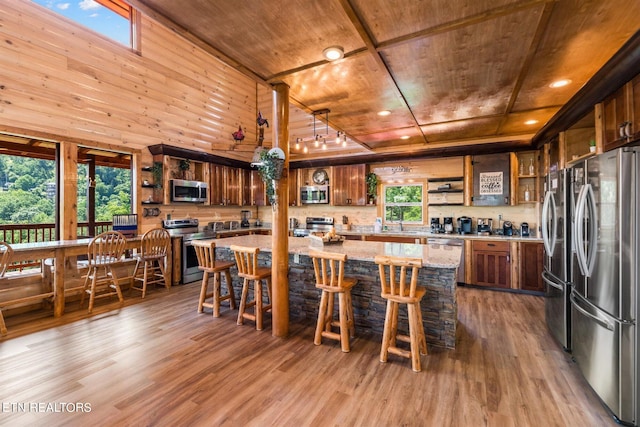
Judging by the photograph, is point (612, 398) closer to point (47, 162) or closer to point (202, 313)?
point (202, 313)

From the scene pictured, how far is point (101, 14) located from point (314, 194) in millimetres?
5085

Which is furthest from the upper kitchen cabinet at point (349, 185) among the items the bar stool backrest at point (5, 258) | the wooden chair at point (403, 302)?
the bar stool backrest at point (5, 258)

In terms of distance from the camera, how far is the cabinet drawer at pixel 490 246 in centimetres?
474

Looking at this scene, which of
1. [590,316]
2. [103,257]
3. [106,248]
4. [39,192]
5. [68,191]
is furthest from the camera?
[39,192]

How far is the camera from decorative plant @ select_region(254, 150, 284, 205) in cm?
296

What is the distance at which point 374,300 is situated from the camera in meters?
3.17

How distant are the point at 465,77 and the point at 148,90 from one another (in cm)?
544

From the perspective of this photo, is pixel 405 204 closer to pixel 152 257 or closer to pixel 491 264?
pixel 491 264

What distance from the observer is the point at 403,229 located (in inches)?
239

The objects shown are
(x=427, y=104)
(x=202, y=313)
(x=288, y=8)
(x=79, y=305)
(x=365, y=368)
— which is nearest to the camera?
(x=288, y=8)

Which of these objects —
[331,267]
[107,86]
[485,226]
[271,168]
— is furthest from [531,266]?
[107,86]

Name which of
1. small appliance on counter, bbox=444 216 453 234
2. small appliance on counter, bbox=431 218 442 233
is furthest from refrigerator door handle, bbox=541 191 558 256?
small appliance on counter, bbox=431 218 442 233

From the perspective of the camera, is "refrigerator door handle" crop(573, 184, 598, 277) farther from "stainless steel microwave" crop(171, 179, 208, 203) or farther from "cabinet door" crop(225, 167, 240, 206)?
"cabinet door" crop(225, 167, 240, 206)

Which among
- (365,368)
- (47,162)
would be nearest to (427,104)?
(365,368)
